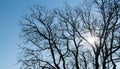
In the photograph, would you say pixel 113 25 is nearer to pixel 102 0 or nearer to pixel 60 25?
pixel 102 0

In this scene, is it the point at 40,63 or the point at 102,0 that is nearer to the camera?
the point at 102,0

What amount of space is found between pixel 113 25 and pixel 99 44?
2.47m

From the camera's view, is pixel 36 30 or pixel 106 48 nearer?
pixel 106 48

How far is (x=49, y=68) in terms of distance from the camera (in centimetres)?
3091

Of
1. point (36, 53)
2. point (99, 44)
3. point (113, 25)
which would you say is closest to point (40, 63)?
point (36, 53)

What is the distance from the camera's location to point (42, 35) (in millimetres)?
32219

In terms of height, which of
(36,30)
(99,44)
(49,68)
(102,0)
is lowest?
(49,68)

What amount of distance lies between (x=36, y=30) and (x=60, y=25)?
9.48 feet

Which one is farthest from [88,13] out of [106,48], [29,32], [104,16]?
[29,32]

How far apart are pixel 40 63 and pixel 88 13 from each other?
7741 millimetres

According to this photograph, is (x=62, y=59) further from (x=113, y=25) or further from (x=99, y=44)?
(x=113, y=25)

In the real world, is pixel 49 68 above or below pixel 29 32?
below

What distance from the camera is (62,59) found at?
3120 centimetres

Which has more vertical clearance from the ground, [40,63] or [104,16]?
[104,16]
